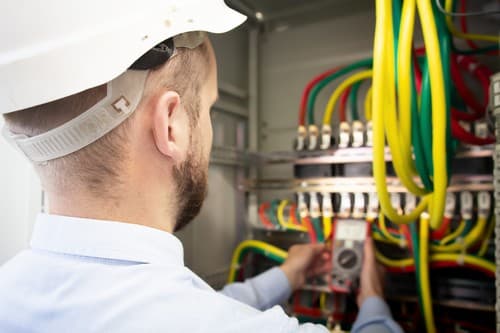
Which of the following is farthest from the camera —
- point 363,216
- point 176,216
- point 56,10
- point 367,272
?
point 363,216

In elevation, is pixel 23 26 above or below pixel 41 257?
above

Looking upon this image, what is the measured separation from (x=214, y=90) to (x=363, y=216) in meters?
0.92

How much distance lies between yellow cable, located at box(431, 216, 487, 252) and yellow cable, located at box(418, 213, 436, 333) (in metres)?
0.07

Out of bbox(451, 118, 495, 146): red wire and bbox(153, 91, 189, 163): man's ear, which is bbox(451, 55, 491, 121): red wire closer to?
bbox(451, 118, 495, 146): red wire

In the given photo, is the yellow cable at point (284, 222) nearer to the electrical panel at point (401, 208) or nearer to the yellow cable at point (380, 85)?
the electrical panel at point (401, 208)

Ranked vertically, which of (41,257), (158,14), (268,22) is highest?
(268,22)

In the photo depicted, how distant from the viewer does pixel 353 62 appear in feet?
5.27

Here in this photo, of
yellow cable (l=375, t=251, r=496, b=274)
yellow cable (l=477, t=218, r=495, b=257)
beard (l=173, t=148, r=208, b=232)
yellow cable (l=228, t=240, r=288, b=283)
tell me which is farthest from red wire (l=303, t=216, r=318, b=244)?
beard (l=173, t=148, r=208, b=232)

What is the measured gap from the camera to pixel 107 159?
585 millimetres

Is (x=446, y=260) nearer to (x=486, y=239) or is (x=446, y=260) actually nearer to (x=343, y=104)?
(x=486, y=239)

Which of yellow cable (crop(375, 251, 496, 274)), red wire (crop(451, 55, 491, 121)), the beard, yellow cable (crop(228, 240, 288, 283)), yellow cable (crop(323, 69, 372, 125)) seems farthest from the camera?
yellow cable (crop(228, 240, 288, 283))

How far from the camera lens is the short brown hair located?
56 centimetres

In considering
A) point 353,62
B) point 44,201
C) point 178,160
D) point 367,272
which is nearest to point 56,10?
point 178,160

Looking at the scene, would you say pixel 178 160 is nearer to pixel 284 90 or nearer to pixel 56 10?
pixel 56 10
